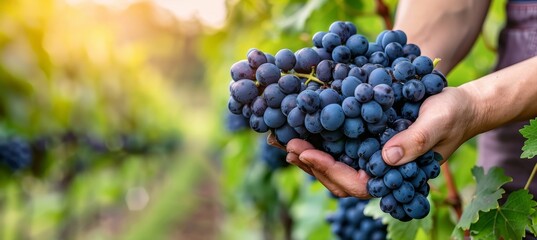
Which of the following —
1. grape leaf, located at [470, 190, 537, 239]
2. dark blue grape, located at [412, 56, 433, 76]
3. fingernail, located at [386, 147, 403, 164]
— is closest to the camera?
fingernail, located at [386, 147, 403, 164]

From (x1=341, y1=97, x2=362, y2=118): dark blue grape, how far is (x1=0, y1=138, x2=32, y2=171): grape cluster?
11.9ft

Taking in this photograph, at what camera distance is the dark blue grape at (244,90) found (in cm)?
115

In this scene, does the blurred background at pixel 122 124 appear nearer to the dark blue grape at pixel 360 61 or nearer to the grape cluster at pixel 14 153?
the grape cluster at pixel 14 153

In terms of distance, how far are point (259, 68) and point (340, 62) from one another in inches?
6.4

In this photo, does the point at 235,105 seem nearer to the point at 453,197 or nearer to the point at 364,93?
the point at 364,93

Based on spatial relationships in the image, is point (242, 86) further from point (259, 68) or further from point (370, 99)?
point (370, 99)

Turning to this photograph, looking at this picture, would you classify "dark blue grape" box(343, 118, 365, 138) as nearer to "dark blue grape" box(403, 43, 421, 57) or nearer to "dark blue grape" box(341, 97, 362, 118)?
"dark blue grape" box(341, 97, 362, 118)

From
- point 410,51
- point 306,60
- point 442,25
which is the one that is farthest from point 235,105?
point 442,25

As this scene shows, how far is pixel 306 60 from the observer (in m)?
1.17

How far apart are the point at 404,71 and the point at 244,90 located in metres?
0.30

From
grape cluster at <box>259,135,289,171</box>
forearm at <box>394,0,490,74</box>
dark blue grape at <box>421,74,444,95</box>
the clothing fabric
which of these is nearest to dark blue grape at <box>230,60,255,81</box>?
dark blue grape at <box>421,74,444,95</box>

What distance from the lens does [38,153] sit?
Answer: 17.3ft

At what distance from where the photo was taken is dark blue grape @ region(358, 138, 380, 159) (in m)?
1.11

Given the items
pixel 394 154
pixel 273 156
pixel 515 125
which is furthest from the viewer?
pixel 273 156
